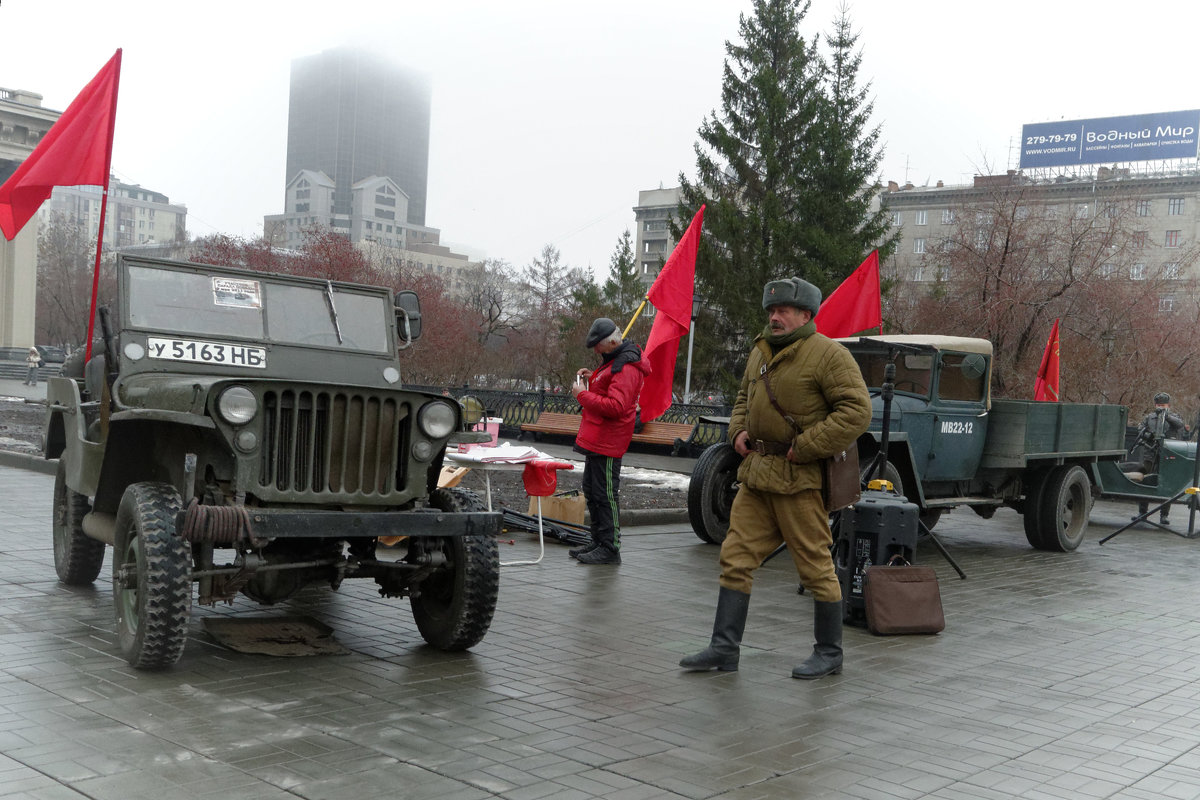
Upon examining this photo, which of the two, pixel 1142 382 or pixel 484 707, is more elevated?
pixel 1142 382

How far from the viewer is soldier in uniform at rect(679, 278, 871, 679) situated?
6.03 meters

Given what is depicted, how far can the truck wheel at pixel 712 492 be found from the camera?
11.1 m

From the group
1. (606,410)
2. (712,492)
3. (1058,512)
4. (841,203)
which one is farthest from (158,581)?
(841,203)

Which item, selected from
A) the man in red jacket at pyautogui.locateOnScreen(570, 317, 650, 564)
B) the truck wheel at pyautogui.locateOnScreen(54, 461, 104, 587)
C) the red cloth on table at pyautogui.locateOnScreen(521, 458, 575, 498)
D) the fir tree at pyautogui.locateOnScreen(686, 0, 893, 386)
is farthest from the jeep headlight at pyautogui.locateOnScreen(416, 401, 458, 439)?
the fir tree at pyautogui.locateOnScreen(686, 0, 893, 386)

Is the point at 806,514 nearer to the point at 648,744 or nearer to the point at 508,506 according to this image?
the point at 648,744

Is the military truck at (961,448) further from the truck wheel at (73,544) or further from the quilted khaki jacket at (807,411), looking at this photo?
the truck wheel at (73,544)

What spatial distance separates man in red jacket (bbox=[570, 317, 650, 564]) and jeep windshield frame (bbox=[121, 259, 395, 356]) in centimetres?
231

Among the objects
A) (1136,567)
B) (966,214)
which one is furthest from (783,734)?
(966,214)

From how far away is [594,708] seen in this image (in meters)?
5.45

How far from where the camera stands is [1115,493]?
49.2 feet

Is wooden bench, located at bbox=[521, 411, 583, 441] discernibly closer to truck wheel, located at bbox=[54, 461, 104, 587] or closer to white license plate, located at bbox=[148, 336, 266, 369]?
truck wheel, located at bbox=[54, 461, 104, 587]

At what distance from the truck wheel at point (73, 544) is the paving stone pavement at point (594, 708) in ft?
0.42

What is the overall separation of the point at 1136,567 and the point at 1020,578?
178 centimetres

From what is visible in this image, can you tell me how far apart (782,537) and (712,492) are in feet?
16.0
